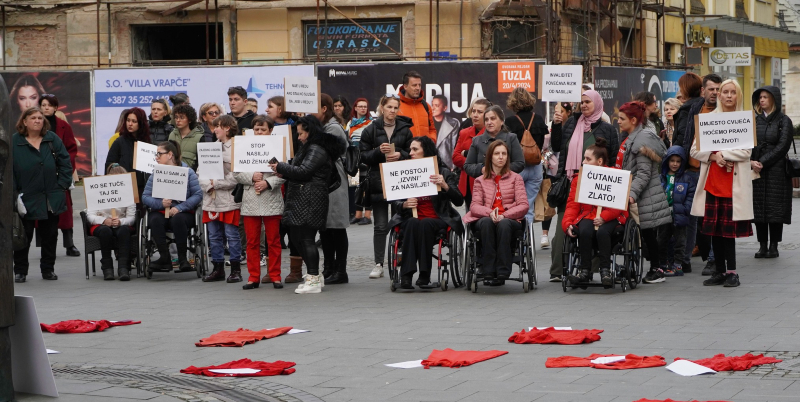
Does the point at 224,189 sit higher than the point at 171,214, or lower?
higher

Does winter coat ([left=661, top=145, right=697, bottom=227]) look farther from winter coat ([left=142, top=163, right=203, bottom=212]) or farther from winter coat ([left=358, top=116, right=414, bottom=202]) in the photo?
winter coat ([left=142, top=163, right=203, bottom=212])

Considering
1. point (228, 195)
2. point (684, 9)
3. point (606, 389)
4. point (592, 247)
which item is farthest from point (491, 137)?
point (684, 9)

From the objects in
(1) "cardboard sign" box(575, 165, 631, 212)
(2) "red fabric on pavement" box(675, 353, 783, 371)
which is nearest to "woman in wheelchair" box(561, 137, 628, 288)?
(1) "cardboard sign" box(575, 165, 631, 212)

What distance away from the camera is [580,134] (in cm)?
1208

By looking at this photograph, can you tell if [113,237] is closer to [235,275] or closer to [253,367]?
[235,275]

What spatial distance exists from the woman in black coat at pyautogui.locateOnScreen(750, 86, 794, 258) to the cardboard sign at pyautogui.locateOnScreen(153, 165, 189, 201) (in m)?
5.81

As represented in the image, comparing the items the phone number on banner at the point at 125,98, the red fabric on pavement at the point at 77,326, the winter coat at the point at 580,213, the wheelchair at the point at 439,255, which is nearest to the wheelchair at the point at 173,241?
the wheelchair at the point at 439,255

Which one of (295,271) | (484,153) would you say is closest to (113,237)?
(295,271)

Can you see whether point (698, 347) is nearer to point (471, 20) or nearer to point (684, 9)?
point (471, 20)

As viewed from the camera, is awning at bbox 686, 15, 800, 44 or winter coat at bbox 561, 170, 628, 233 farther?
awning at bbox 686, 15, 800, 44

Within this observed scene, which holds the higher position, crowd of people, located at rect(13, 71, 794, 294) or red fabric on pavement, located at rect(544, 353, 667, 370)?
crowd of people, located at rect(13, 71, 794, 294)

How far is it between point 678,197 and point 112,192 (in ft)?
19.7

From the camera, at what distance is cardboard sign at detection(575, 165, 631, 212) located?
10938 millimetres

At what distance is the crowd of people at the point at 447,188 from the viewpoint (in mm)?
11109
